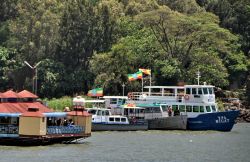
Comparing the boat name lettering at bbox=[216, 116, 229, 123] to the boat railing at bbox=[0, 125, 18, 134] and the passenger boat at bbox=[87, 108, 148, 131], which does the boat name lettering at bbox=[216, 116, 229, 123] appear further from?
the boat railing at bbox=[0, 125, 18, 134]

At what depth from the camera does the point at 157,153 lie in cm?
5784

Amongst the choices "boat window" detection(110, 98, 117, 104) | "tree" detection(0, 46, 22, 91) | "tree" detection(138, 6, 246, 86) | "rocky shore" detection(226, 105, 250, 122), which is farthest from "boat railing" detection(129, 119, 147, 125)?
"tree" detection(0, 46, 22, 91)

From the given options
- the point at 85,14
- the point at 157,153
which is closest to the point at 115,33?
the point at 85,14

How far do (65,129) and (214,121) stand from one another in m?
26.8

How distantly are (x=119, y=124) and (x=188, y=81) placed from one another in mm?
24625

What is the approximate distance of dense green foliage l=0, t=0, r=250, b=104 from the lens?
104 meters

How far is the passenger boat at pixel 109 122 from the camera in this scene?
265 feet

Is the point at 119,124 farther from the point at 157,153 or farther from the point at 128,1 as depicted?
the point at 128,1

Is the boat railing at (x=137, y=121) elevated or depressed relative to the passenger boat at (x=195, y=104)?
depressed

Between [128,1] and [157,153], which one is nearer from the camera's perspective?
[157,153]

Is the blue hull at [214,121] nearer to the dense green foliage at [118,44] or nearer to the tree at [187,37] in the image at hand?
the dense green foliage at [118,44]

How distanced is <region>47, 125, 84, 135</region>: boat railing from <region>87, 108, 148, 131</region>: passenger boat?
59.8 feet

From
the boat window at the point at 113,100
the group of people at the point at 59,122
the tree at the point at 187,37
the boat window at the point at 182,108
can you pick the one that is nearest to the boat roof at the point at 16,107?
the group of people at the point at 59,122

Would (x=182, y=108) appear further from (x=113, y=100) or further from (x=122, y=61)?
(x=122, y=61)
